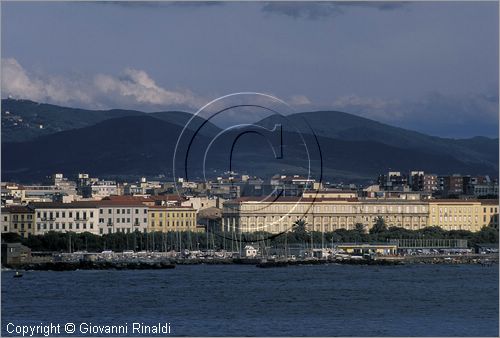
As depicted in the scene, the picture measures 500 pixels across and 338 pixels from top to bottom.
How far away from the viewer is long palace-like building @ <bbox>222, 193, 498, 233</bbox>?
63000 millimetres

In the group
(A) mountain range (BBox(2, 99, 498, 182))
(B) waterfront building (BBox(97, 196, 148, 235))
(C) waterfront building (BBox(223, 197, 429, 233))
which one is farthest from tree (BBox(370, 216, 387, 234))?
(A) mountain range (BBox(2, 99, 498, 182))

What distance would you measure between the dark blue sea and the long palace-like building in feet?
70.2

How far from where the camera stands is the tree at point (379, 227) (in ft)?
207

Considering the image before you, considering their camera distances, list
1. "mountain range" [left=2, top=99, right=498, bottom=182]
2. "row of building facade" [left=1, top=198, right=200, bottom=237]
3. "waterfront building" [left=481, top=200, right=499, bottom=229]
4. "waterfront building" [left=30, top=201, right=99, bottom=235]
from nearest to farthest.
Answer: "row of building facade" [left=1, top=198, right=200, bottom=237]
"waterfront building" [left=30, top=201, right=99, bottom=235]
"waterfront building" [left=481, top=200, right=499, bottom=229]
"mountain range" [left=2, top=99, right=498, bottom=182]

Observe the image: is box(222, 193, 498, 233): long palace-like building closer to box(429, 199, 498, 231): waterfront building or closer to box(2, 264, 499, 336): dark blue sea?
box(429, 199, 498, 231): waterfront building

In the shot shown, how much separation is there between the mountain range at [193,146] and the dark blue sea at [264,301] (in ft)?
196

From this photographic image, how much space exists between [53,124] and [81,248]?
345ft

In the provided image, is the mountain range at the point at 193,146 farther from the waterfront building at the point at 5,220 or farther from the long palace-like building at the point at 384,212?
the waterfront building at the point at 5,220

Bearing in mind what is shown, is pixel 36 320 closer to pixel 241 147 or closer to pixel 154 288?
pixel 154 288

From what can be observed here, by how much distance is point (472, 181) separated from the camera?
308ft

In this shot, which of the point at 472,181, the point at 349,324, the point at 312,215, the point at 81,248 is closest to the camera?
the point at 349,324

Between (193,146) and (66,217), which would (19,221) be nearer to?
(66,217)

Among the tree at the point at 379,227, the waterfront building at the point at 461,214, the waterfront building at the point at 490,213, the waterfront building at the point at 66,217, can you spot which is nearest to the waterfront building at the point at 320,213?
the waterfront building at the point at 461,214

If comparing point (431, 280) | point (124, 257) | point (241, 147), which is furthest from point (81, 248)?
point (241, 147)
